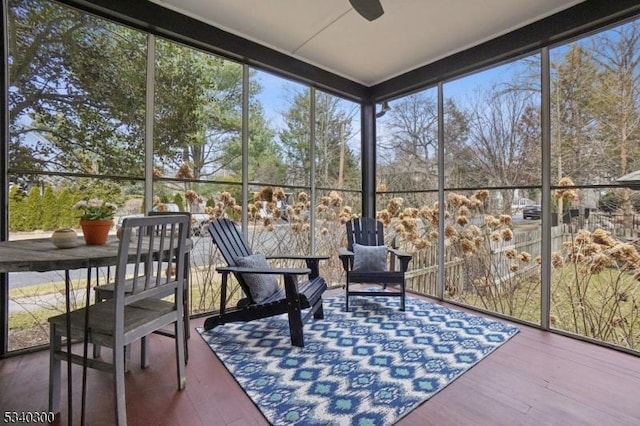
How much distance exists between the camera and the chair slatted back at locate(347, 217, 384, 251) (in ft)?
13.1

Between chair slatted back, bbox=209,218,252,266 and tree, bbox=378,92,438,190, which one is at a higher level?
tree, bbox=378,92,438,190

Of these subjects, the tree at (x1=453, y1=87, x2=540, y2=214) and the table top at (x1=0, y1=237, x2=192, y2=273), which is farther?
the tree at (x1=453, y1=87, x2=540, y2=214)

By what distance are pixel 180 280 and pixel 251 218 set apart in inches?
67.0

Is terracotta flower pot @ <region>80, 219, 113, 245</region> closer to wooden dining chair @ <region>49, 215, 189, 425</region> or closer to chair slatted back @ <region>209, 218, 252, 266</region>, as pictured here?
wooden dining chair @ <region>49, 215, 189, 425</region>

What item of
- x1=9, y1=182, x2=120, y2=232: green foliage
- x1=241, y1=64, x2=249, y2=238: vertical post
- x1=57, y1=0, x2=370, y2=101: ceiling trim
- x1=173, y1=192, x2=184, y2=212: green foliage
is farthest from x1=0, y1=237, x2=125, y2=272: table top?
x1=57, y1=0, x2=370, y2=101: ceiling trim

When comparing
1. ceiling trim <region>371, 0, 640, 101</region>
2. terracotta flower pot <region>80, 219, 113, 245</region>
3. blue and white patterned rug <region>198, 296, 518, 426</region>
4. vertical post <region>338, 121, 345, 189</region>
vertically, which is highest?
ceiling trim <region>371, 0, 640, 101</region>

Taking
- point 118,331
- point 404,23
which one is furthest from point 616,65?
point 118,331

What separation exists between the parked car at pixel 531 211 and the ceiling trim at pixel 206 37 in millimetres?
2779

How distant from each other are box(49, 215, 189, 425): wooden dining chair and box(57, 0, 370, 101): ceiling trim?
215cm

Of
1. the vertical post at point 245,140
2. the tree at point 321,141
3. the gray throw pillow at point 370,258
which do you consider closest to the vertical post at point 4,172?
the vertical post at point 245,140

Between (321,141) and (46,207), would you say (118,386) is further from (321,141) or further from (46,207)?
(321,141)

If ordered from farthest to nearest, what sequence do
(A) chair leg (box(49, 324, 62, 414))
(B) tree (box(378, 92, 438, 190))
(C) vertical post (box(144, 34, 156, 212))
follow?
(B) tree (box(378, 92, 438, 190))
(C) vertical post (box(144, 34, 156, 212))
(A) chair leg (box(49, 324, 62, 414))

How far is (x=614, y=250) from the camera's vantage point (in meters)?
2.73

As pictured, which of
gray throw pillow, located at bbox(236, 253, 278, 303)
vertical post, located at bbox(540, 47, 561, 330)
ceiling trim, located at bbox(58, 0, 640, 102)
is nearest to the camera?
ceiling trim, located at bbox(58, 0, 640, 102)
